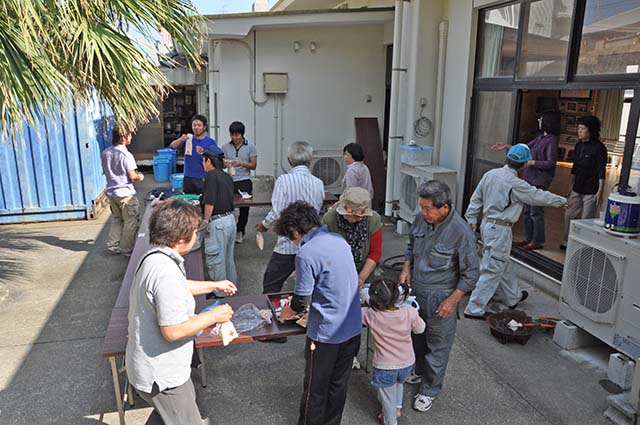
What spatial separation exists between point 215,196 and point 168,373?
2.53 m

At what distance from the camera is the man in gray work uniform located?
3365mm

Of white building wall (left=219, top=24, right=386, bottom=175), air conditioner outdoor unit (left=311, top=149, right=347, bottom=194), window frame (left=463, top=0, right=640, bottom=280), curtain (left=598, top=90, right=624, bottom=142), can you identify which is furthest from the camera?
curtain (left=598, top=90, right=624, bottom=142)

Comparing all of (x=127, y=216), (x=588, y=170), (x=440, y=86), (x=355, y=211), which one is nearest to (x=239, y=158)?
(x=127, y=216)

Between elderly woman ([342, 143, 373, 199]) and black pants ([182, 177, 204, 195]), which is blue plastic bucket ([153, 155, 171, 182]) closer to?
black pants ([182, 177, 204, 195])

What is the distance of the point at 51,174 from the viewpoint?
323 inches

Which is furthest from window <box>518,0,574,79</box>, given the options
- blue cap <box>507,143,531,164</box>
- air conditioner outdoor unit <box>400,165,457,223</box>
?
air conditioner outdoor unit <box>400,165,457,223</box>

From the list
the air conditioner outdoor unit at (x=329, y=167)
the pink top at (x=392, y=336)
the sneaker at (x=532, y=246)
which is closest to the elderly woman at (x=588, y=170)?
the sneaker at (x=532, y=246)

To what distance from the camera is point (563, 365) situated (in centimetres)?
419

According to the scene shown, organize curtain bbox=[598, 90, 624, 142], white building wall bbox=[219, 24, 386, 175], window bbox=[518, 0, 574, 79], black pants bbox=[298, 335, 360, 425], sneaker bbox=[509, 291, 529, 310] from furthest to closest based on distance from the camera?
curtain bbox=[598, 90, 624, 142] → white building wall bbox=[219, 24, 386, 175] → window bbox=[518, 0, 574, 79] → sneaker bbox=[509, 291, 529, 310] → black pants bbox=[298, 335, 360, 425]

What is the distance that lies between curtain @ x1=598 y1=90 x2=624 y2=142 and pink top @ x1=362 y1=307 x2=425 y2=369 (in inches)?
395

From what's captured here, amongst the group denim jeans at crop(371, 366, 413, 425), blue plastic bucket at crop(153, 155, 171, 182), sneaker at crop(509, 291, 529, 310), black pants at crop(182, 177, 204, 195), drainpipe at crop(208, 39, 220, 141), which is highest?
drainpipe at crop(208, 39, 220, 141)

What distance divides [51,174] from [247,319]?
20.5ft

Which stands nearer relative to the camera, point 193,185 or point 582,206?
point 582,206

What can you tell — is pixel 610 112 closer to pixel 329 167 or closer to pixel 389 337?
pixel 329 167
